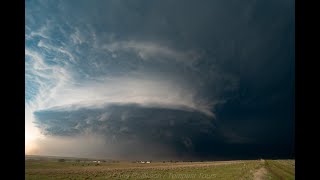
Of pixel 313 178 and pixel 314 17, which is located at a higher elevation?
pixel 314 17

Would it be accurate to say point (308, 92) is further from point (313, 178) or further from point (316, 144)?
point (313, 178)

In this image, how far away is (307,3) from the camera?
387cm

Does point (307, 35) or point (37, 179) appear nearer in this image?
point (307, 35)

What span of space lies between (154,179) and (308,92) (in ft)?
136

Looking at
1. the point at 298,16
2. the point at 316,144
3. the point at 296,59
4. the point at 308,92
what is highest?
the point at 298,16

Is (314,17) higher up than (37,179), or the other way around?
(314,17)
